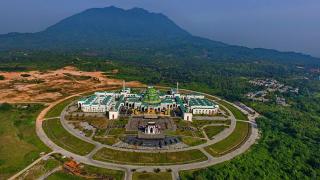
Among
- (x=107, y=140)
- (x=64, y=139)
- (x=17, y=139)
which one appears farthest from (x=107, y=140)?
(x=17, y=139)

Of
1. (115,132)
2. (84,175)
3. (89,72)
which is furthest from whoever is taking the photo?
(89,72)

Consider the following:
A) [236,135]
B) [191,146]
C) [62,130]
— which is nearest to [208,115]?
[236,135]

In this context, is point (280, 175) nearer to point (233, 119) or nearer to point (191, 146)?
point (191, 146)

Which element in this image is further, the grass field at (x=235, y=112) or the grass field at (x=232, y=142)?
the grass field at (x=235, y=112)

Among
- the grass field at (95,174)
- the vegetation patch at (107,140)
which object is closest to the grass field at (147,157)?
the vegetation patch at (107,140)

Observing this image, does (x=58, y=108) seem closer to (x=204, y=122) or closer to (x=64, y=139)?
(x=64, y=139)

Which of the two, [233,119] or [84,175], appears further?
[233,119]

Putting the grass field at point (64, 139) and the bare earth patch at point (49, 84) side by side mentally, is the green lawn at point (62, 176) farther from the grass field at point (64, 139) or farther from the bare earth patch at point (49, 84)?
the bare earth patch at point (49, 84)
